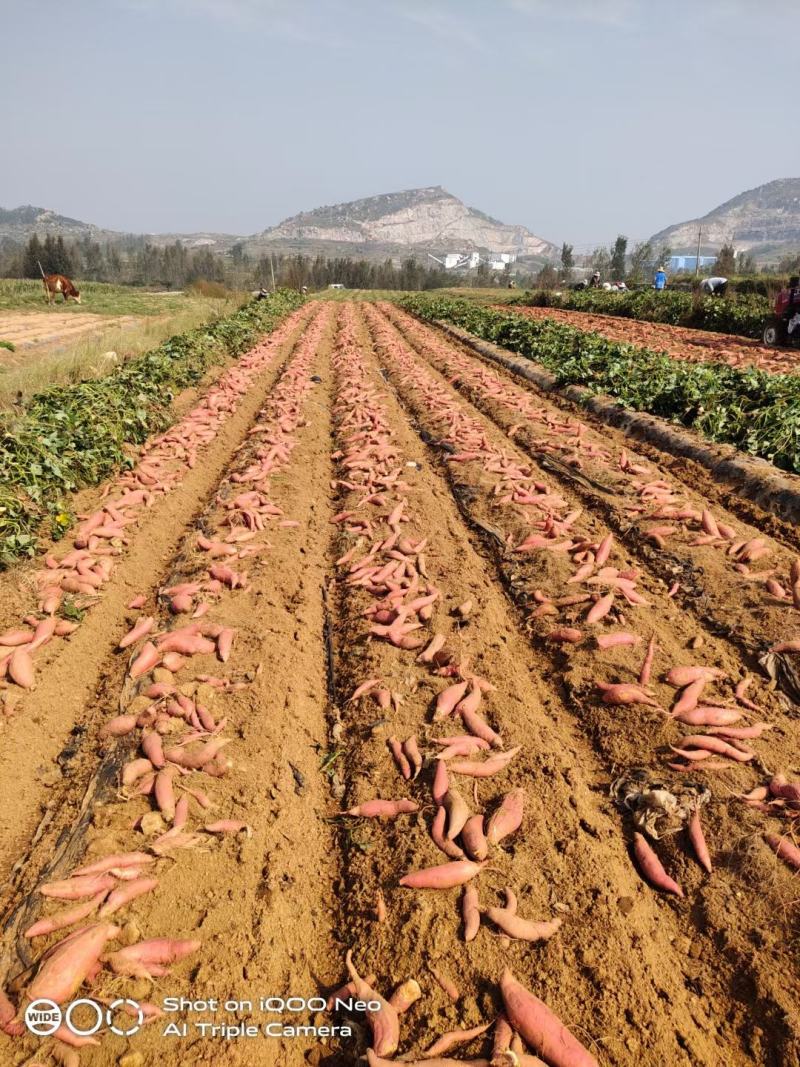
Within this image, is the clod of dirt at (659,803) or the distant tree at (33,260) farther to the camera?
the distant tree at (33,260)

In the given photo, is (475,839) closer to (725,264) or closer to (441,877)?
(441,877)

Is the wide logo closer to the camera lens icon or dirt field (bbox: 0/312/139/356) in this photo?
the camera lens icon

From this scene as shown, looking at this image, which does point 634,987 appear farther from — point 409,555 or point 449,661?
point 409,555

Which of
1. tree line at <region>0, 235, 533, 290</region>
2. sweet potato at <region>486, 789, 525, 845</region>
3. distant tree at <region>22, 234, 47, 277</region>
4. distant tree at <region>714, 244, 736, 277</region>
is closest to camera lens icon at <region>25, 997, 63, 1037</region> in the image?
sweet potato at <region>486, 789, 525, 845</region>

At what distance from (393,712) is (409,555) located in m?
1.85

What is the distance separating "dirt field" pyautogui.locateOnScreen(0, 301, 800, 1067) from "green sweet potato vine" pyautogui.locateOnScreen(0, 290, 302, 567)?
42cm

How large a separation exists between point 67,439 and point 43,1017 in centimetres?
567

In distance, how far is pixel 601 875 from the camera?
96.2 inches

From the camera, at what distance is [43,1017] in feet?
6.44

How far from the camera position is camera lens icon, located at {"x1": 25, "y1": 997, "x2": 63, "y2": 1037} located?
1.94 meters

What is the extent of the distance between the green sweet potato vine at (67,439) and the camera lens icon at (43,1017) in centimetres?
358

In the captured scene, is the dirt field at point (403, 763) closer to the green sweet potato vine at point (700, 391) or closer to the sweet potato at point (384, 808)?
the sweet potato at point (384, 808)

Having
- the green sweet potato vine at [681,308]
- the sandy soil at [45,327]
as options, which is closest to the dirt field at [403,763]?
the sandy soil at [45,327]

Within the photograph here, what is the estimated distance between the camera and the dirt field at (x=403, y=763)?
2061mm
